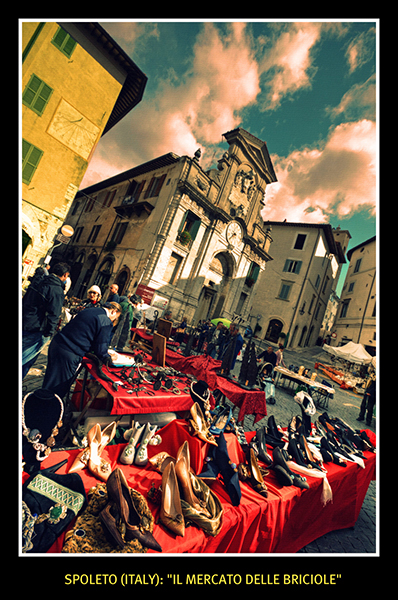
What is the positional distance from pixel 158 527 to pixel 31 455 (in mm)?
1157

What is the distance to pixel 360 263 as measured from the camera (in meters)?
32.2

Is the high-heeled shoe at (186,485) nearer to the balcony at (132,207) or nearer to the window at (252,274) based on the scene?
the balcony at (132,207)

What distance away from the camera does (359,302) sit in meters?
29.0

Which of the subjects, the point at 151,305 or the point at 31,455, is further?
the point at 151,305

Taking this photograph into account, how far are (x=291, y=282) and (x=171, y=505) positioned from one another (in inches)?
1110

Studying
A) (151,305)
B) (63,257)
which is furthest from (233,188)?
(63,257)

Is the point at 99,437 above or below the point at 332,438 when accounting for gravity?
below

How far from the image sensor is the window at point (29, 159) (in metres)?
10.5

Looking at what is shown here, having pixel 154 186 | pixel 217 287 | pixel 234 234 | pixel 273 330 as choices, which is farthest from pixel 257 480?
pixel 273 330

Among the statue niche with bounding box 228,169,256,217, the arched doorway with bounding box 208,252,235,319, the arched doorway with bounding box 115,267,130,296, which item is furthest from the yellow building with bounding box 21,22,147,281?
the arched doorway with bounding box 208,252,235,319

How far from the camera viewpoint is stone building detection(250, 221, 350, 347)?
2709 centimetres
